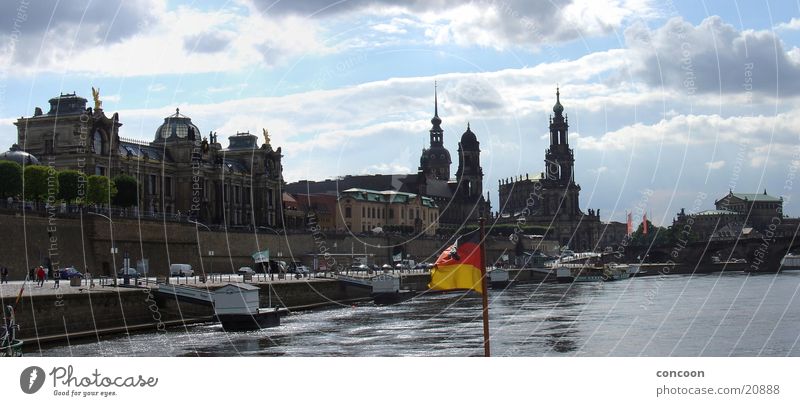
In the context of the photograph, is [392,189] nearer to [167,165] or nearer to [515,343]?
[167,165]

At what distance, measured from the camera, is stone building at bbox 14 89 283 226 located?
85188 mm

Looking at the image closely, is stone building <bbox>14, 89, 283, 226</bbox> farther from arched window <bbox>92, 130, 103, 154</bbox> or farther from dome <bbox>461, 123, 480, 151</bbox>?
dome <bbox>461, 123, 480, 151</bbox>

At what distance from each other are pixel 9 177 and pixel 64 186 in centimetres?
501

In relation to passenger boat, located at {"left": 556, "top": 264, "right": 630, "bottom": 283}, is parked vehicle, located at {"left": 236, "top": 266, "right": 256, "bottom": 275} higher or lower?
higher

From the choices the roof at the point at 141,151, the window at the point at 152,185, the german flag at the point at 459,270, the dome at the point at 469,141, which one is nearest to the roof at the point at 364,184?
the dome at the point at 469,141

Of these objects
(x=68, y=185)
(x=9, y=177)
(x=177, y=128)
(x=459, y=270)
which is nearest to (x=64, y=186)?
(x=68, y=185)

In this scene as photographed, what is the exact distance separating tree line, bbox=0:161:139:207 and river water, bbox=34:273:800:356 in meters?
18.5

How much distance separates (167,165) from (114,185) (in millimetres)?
21317

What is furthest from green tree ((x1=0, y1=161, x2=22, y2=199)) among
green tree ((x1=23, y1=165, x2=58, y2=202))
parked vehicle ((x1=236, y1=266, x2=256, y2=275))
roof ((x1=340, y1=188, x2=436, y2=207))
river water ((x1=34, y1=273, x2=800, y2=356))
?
roof ((x1=340, y1=188, x2=436, y2=207))

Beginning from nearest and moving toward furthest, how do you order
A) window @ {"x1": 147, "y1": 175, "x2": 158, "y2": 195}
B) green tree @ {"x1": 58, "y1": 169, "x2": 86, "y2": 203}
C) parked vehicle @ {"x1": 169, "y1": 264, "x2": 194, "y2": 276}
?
green tree @ {"x1": 58, "y1": 169, "x2": 86, "y2": 203} < parked vehicle @ {"x1": 169, "y1": 264, "x2": 194, "y2": 276} < window @ {"x1": 147, "y1": 175, "x2": 158, "y2": 195}

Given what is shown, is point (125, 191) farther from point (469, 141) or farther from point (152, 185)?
point (469, 141)

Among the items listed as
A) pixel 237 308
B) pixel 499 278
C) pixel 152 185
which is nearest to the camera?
pixel 237 308

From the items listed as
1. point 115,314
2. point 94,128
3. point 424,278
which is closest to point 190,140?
point 94,128

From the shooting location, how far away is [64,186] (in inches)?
2879
